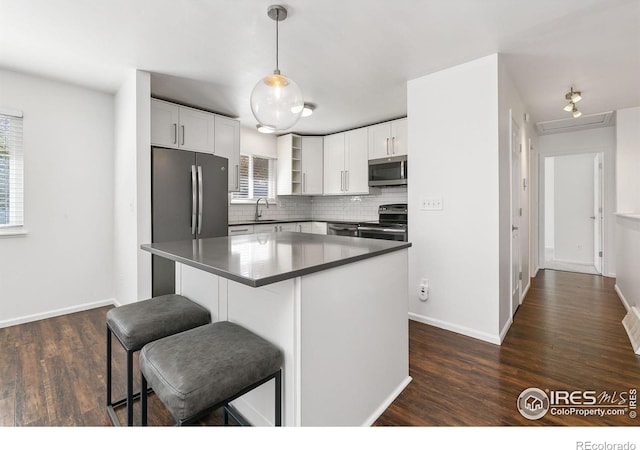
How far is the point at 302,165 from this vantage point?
5262 mm

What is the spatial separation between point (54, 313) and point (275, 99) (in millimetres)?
3346

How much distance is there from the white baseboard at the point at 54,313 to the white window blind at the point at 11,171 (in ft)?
3.02

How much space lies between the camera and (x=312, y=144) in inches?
209

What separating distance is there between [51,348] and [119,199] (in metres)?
1.56

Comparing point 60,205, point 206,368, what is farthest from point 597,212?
point 60,205

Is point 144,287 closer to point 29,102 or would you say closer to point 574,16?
point 29,102

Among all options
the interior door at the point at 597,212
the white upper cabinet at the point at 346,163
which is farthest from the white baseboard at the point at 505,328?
the interior door at the point at 597,212

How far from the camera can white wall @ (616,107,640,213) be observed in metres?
4.04

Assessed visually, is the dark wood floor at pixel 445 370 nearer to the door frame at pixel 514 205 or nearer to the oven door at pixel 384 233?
the door frame at pixel 514 205

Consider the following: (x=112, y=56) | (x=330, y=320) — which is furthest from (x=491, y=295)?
(x=112, y=56)

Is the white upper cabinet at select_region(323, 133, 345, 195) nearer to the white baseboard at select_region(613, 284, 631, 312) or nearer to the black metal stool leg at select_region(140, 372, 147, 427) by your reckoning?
the white baseboard at select_region(613, 284, 631, 312)

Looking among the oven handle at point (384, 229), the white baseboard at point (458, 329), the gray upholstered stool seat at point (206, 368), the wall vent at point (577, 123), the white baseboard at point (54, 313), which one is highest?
the wall vent at point (577, 123)

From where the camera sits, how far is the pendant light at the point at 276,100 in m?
1.76

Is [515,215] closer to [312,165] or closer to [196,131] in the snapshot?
[312,165]
